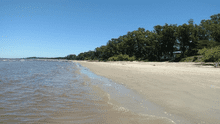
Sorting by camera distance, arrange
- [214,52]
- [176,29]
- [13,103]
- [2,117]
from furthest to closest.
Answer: [176,29], [214,52], [13,103], [2,117]

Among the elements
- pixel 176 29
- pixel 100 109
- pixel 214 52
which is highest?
pixel 176 29

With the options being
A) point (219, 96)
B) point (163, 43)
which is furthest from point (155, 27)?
point (219, 96)

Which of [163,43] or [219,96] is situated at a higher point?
[163,43]

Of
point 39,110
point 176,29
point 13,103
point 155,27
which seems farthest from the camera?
point 155,27

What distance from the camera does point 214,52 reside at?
20.9m

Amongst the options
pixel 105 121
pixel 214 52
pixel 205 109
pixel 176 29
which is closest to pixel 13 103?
pixel 105 121

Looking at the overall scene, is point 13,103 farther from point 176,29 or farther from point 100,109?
point 176,29

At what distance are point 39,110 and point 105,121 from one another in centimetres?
231

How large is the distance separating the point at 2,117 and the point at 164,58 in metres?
57.5

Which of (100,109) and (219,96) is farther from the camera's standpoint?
(219,96)

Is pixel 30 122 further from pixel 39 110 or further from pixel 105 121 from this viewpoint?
pixel 105 121

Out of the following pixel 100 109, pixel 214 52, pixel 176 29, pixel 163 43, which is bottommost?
pixel 100 109

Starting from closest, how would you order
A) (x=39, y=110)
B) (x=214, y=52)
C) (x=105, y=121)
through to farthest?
(x=105, y=121) < (x=39, y=110) < (x=214, y=52)

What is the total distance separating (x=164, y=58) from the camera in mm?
55750
